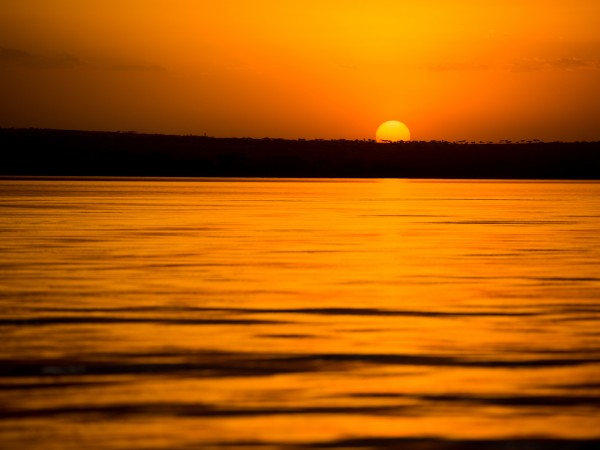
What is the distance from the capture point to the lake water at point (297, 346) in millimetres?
6688

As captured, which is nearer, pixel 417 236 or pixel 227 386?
pixel 227 386

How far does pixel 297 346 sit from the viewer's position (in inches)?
367

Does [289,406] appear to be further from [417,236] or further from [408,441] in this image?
[417,236]

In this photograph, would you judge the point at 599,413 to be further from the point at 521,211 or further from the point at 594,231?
the point at 521,211

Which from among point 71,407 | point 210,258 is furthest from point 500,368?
point 210,258

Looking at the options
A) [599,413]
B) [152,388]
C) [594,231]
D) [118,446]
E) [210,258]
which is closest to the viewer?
[118,446]

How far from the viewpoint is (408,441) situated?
6410 millimetres

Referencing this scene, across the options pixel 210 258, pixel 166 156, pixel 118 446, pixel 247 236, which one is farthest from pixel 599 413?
pixel 166 156

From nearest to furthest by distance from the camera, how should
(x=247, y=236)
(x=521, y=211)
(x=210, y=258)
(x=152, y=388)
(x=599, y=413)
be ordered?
1. (x=599, y=413)
2. (x=152, y=388)
3. (x=210, y=258)
4. (x=247, y=236)
5. (x=521, y=211)

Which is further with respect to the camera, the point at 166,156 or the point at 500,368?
the point at 166,156

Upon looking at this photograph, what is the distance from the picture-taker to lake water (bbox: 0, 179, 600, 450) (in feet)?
21.9

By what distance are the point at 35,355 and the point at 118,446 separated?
280 centimetres

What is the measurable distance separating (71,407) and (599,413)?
3184 millimetres

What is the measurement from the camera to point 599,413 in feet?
23.2
